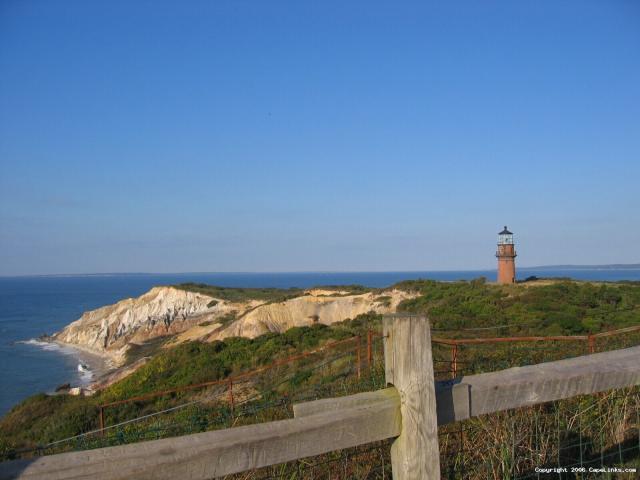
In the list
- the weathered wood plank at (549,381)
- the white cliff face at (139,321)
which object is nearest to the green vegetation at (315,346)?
the weathered wood plank at (549,381)

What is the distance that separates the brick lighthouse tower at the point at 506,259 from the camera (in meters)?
31.9

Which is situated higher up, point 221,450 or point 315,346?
point 221,450

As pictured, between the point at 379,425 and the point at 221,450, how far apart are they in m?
Answer: 0.68

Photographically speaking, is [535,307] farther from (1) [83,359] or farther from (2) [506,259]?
(1) [83,359]

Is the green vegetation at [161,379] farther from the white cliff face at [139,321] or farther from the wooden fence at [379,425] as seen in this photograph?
the white cliff face at [139,321]

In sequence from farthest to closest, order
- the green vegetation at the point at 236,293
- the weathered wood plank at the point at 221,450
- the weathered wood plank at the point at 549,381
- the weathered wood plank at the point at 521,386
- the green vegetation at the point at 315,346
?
the green vegetation at the point at 236,293
the green vegetation at the point at 315,346
the weathered wood plank at the point at 549,381
the weathered wood plank at the point at 521,386
the weathered wood plank at the point at 221,450

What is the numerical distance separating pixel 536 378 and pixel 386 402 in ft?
2.77

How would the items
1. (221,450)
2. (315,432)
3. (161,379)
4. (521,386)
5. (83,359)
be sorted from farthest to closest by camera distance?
1. (83,359)
2. (161,379)
3. (521,386)
4. (315,432)
5. (221,450)

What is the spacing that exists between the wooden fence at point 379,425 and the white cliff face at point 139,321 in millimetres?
49327

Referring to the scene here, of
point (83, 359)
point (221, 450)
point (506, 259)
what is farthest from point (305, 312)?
point (221, 450)

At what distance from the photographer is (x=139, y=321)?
182ft

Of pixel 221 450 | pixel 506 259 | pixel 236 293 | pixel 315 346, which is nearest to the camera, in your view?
pixel 221 450

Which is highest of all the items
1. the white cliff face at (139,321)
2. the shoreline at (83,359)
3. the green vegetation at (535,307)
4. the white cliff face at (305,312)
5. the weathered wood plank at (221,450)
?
the weathered wood plank at (221,450)

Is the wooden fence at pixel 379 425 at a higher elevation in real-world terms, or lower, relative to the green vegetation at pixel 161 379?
higher
